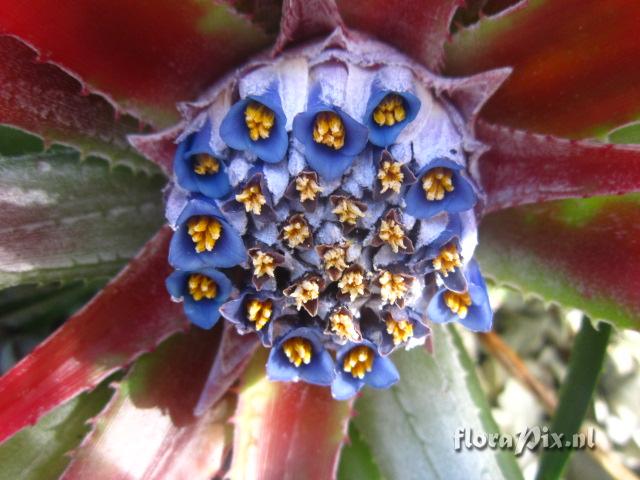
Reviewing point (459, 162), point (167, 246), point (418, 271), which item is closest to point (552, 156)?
point (459, 162)

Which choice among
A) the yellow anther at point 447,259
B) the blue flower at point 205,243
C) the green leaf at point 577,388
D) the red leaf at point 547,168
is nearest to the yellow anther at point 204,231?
the blue flower at point 205,243

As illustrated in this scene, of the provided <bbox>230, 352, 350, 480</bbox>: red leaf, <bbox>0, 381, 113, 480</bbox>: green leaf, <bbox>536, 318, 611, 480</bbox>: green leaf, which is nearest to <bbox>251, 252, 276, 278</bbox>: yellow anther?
<bbox>230, 352, 350, 480</bbox>: red leaf

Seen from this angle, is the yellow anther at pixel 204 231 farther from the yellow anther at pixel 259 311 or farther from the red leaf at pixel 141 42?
the red leaf at pixel 141 42

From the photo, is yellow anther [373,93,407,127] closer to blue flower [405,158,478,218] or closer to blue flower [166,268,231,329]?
blue flower [405,158,478,218]

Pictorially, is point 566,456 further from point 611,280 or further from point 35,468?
point 35,468

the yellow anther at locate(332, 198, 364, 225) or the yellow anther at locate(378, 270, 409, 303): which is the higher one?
the yellow anther at locate(332, 198, 364, 225)

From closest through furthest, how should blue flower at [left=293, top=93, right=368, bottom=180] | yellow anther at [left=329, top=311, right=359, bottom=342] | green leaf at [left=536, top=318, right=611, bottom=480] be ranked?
blue flower at [left=293, top=93, right=368, bottom=180] < yellow anther at [left=329, top=311, right=359, bottom=342] < green leaf at [left=536, top=318, right=611, bottom=480]
